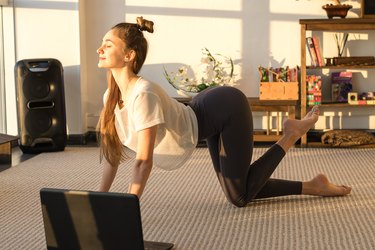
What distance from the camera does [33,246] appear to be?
3045mm

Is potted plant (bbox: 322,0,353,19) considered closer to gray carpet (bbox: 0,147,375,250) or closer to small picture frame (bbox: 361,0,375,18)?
small picture frame (bbox: 361,0,375,18)

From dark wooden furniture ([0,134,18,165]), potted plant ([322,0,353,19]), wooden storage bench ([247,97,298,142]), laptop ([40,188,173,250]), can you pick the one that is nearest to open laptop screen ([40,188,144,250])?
laptop ([40,188,173,250])

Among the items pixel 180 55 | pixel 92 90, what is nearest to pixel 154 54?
pixel 180 55

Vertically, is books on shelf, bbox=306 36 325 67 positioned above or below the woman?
above

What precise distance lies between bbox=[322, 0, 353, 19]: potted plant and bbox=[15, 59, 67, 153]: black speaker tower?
6.88 ft

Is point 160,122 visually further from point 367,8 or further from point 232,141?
point 367,8

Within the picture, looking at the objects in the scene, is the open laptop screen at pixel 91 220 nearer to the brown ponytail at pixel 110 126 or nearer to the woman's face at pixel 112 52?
the brown ponytail at pixel 110 126

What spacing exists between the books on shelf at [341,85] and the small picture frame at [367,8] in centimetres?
48

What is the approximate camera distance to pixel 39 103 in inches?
227

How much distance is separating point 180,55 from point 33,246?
341cm

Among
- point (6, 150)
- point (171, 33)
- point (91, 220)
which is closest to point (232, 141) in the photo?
point (91, 220)

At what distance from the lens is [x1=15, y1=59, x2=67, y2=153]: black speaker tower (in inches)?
225

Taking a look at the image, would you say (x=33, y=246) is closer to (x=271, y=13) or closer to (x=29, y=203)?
(x=29, y=203)

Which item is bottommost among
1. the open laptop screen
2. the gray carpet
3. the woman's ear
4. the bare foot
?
the gray carpet
